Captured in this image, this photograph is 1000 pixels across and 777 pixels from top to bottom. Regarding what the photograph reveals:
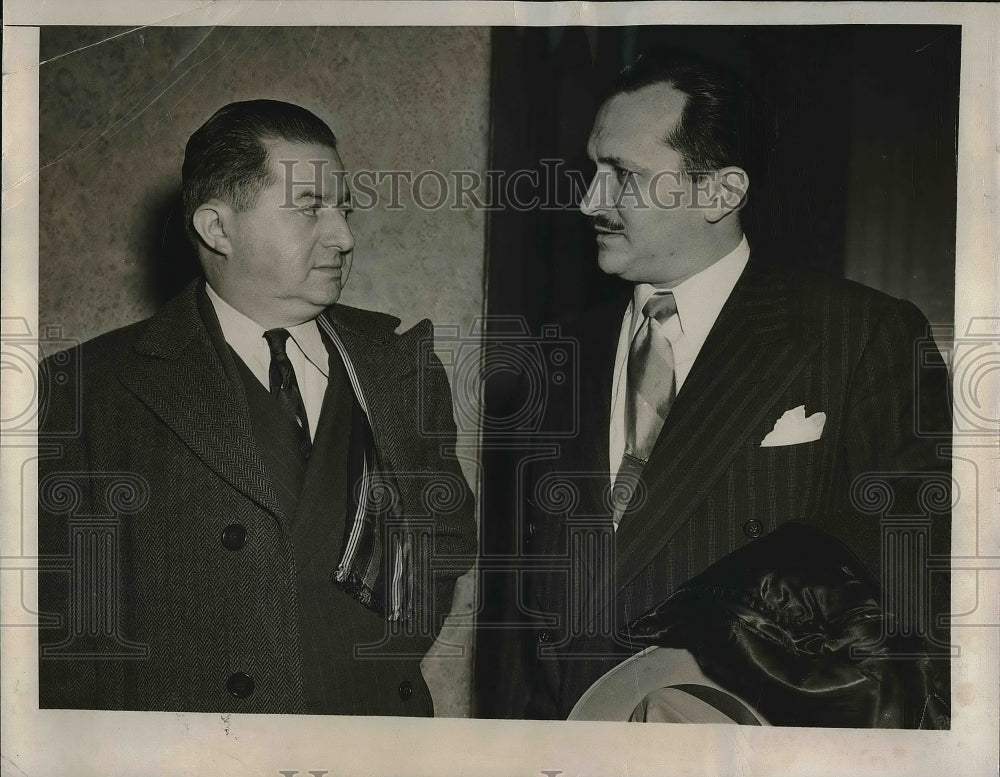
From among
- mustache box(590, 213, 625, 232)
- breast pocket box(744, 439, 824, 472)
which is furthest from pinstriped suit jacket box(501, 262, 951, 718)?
mustache box(590, 213, 625, 232)

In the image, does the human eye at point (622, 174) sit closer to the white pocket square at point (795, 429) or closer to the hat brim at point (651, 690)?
the white pocket square at point (795, 429)

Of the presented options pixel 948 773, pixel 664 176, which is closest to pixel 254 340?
pixel 664 176

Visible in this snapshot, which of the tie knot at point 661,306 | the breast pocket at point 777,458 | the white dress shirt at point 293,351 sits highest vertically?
the tie knot at point 661,306

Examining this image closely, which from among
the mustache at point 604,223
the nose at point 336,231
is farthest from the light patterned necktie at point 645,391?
the nose at point 336,231

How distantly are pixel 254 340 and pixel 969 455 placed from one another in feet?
3.75

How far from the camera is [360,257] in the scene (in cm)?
148

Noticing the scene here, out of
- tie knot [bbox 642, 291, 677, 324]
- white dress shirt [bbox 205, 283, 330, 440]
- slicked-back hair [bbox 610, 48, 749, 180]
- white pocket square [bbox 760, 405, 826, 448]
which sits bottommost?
white pocket square [bbox 760, 405, 826, 448]

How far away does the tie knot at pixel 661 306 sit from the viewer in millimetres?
1469

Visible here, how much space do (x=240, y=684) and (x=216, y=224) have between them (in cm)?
72

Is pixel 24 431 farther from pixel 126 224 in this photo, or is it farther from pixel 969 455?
pixel 969 455

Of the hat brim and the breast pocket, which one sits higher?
the breast pocket

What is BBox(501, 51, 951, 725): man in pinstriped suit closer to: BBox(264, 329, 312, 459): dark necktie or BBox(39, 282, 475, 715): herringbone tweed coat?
BBox(39, 282, 475, 715): herringbone tweed coat

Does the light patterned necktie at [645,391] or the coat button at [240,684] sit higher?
the light patterned necktie at [645,391]

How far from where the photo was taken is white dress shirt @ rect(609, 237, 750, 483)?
1.46 metres
